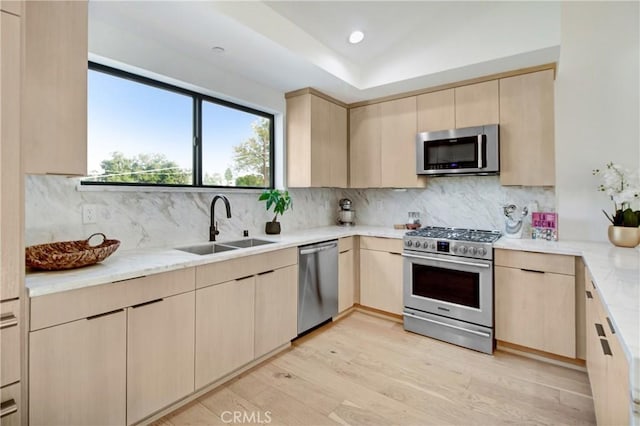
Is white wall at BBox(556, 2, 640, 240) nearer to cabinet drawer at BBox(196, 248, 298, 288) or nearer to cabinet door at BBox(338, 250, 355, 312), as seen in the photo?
cabinet door at BBox(338, 250, 355, 312)

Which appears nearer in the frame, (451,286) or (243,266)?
(243,266)

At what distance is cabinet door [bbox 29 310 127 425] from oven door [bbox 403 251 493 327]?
238 cm

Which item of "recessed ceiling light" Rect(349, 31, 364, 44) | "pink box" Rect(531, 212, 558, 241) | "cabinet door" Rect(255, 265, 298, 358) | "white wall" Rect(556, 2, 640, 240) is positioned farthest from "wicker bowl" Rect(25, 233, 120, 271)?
"white wall" Rect(556, 2, 640, 240)

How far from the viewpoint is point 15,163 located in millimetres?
1300

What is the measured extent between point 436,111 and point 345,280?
Result: 78.8 inches

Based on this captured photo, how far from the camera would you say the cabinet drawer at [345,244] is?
3.29 m

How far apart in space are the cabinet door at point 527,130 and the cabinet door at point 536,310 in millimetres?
870

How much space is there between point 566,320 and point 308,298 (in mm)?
2043

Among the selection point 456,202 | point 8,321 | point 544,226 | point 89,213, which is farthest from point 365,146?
point 8,321

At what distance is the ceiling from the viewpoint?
2.04 m

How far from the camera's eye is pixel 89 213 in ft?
6.73

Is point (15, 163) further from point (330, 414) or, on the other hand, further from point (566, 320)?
point (566, 320)

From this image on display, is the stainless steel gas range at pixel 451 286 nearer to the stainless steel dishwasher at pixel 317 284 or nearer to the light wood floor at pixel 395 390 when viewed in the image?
the light wood floor at pixel 395 390

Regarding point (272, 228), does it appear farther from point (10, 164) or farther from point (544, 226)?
point (544, 226)
